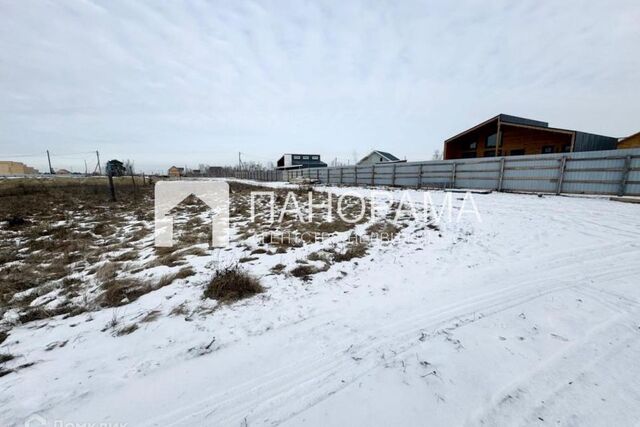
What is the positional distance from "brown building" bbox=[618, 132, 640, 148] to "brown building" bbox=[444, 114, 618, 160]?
2593 millimetres

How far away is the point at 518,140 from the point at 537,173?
8.33 metres

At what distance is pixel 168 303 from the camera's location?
9.53ft

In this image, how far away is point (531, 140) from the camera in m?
16.7

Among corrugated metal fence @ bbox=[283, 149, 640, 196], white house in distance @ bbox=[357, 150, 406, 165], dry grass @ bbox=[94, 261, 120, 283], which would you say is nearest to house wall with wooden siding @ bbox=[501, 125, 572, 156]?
corrugated metal fence @ bbox=[283, 149, 640, 196]

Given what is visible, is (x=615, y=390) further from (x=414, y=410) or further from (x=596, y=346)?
(x=414, y=410)

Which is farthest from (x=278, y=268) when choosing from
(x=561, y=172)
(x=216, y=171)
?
(x=216, y=171)

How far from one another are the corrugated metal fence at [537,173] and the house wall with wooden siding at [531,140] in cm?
562

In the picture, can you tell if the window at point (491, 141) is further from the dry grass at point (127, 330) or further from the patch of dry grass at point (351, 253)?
the dry grass at point (127, 330)

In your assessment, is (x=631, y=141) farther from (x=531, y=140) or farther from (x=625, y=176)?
(x=625, y=176)

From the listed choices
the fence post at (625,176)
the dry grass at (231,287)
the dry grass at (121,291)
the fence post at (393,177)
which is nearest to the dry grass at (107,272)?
the dry grass at (121,291)

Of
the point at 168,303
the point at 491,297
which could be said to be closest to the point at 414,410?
the point at 491,297

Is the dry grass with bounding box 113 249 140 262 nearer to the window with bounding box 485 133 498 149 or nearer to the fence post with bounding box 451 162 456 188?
the fence post with bounding box 451 162 456 188

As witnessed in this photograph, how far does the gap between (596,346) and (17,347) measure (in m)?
5.05

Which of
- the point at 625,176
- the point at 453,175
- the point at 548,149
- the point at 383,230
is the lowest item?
the point at 383,230
